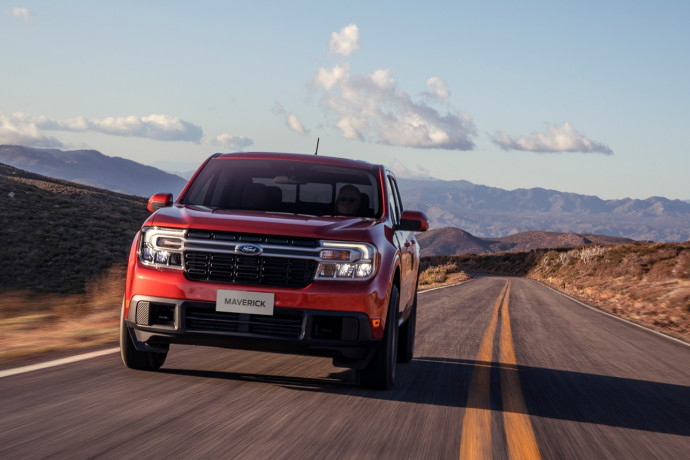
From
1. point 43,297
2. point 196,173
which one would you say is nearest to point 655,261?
point 43,297

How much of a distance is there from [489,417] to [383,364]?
3.12ft

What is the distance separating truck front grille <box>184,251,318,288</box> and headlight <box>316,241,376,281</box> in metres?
0.11

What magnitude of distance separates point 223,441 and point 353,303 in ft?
5.51

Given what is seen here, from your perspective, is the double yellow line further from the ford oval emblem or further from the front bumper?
the ford oval emblem

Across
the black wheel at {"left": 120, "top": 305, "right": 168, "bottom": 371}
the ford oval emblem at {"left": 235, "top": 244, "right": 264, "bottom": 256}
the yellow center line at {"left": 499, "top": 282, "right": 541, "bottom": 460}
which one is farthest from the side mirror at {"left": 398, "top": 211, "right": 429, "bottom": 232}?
the black wheel at {"left": 120, "top": 305, "right": 168, "bottom": 371}

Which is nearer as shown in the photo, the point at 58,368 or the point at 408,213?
the point at 58,368

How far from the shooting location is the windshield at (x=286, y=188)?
712 cm

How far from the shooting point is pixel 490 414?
5.72 m

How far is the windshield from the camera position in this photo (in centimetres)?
712

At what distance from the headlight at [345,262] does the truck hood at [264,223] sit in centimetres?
7

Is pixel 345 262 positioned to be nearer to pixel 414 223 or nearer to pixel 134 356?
pixel 414 223

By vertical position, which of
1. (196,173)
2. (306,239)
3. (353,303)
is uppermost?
(196,173)

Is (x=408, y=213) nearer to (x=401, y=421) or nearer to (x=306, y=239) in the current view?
(x=306, y=239)

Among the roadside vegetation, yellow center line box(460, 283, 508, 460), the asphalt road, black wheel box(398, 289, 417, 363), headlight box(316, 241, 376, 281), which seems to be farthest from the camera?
the roadside vegetation
